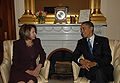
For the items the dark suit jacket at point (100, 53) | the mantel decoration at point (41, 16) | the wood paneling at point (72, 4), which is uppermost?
the wood paneling at point (72, 4)

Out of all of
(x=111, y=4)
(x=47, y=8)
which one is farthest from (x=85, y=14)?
(x=47, y=8)

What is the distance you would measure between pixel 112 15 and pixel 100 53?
1.37m

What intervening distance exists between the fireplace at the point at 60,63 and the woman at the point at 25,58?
118cm

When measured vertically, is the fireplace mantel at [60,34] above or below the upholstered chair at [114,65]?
above

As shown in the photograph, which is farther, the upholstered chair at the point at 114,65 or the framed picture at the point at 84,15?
the framed picture at the point at 84,15

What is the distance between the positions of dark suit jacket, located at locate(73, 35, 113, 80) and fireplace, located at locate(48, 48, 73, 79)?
3.44 ft

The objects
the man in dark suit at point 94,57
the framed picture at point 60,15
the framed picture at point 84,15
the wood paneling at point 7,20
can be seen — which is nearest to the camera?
the man in dark suit at point 94,57

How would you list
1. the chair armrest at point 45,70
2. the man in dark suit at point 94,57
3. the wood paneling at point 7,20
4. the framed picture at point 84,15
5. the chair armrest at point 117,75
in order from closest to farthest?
the chair armrest at point 117,75 < the man in dark suit at point 94,57 < the chair armrest at point 45,70 < the framed picture at point 84,15 < the wood paneling at point 7,20

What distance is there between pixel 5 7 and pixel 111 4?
252cm

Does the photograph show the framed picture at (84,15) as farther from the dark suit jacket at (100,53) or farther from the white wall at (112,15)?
the dark suit jacket at (100,53)

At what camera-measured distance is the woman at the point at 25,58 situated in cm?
190

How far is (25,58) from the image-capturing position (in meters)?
2.01

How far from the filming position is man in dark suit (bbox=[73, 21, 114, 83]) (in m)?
1.89

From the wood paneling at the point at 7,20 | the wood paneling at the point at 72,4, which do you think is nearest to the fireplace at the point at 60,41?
the wood paneling at the point at 72,4
